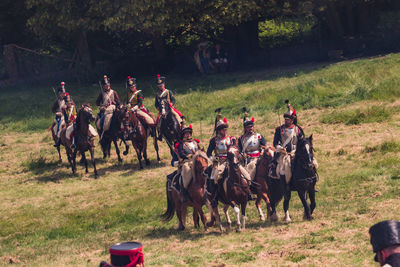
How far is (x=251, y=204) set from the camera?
18.1 metres

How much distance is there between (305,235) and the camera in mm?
13758

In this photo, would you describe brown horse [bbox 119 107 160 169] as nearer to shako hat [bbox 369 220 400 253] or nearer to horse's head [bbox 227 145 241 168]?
horse's head [bbox 227 145 241 168]

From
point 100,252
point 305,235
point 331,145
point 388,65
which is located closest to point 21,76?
point 388,65

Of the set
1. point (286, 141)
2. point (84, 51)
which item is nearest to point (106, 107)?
point (286, 141)

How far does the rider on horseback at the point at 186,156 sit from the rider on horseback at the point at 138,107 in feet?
27.5

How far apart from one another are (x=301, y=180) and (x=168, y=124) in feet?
28.7

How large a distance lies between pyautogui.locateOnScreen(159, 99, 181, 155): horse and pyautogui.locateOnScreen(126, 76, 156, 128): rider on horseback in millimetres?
1432

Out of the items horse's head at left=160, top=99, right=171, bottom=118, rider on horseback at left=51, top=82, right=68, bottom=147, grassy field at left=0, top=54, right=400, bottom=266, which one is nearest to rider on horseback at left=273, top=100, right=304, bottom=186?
grassy field at left=0, top=54, right=400, bottom=266

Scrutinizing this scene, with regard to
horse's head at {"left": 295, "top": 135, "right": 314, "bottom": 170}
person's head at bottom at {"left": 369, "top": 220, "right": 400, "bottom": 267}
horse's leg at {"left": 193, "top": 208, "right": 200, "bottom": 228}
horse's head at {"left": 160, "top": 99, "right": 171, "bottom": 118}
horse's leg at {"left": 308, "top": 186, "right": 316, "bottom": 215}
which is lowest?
horse's leg at {"left": 193, "top": 208, "right": 200, "bottom": 228}

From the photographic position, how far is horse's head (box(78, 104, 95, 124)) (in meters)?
22.4

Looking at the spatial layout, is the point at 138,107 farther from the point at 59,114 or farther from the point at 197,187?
the point at 197,187

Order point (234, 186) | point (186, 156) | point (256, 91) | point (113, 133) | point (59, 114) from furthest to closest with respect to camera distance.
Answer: point (256, 91)
point (59, 114)
point (113, 133)
point (186, 156)
point (234, 186)

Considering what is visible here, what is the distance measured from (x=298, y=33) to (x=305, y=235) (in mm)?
27917

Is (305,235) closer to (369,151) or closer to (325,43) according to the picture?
(369,151)
